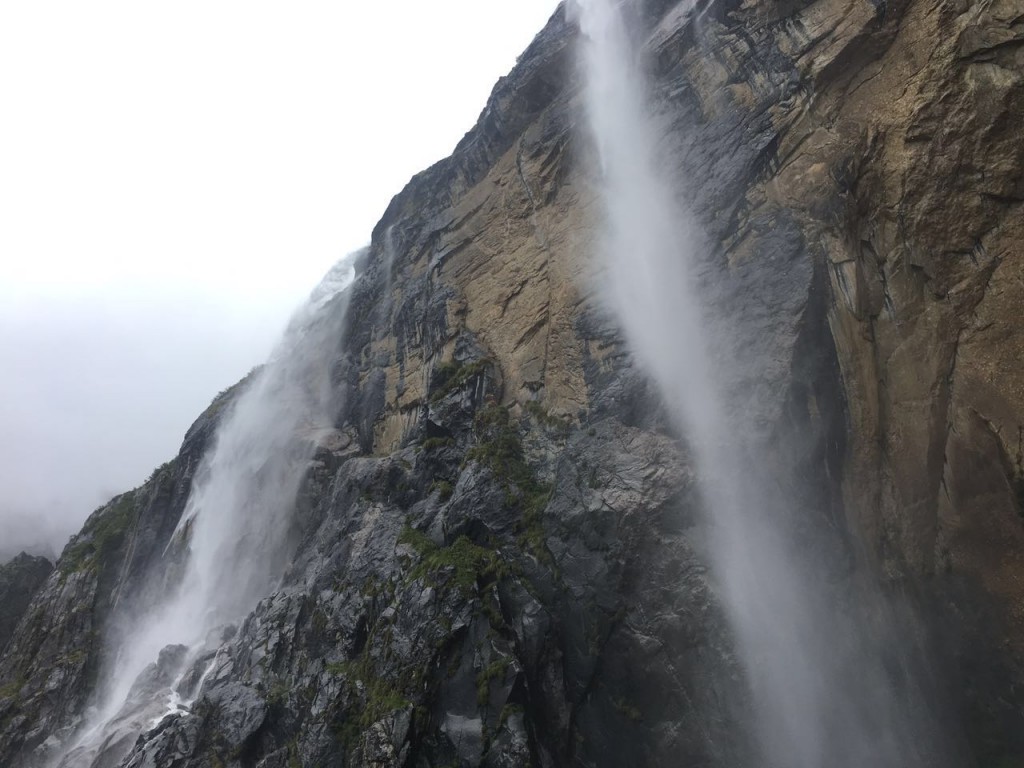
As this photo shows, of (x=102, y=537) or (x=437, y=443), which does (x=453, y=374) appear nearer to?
(x=437, y=443)

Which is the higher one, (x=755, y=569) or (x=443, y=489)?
(x=443, y=489)

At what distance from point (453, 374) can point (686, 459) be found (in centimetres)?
1137

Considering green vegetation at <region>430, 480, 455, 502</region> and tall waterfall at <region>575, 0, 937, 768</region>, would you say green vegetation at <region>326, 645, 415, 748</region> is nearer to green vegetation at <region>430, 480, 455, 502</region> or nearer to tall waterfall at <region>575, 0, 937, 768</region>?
green vegetation at <region>430, 480, 455, 502</region>

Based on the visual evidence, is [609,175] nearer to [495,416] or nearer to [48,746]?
[495,416]

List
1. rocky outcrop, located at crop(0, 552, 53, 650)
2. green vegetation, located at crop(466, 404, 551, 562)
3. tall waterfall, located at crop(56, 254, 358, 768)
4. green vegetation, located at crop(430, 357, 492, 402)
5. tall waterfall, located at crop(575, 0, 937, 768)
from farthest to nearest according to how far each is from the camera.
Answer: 1. rocky outcrop, located at crop(0, 552, 53, 650)
2. tall waterfall, located at crop(56, 254, 358, 768)
3. green vegetation, located at crop(430, 357, 492, 402)
4. green vegetation, located at crop(466, 404, 551, 562)
5. tall waterfall, located at crop(575, 0, 937, 768)

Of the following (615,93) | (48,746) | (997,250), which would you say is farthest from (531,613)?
(48,746)

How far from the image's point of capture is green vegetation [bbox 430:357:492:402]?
23297mm

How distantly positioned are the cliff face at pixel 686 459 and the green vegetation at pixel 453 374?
216mm

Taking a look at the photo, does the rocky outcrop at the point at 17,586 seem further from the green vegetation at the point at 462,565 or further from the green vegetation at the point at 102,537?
the green vegetation at the point at 462,565

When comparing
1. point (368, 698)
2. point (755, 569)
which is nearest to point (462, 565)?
point (368, 698)

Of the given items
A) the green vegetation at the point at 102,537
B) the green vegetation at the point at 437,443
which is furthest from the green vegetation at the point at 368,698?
the green vegetation at the point at 102,537

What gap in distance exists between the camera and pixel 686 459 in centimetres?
1612

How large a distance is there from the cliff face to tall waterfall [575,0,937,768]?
65cm

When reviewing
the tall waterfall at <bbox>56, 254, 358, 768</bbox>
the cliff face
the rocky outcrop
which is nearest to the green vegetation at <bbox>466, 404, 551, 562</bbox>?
the cliff face
